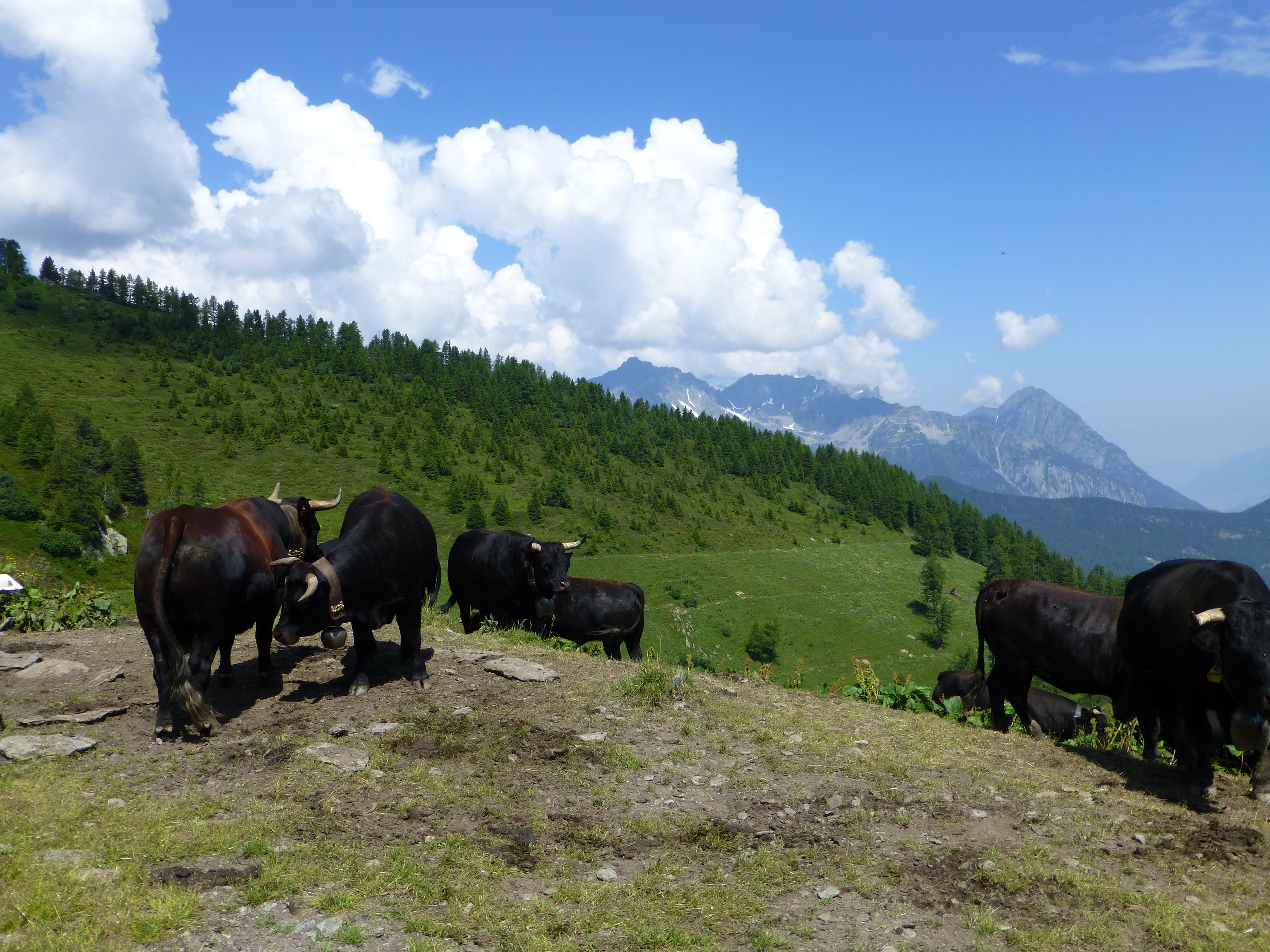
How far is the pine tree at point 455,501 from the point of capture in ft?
479

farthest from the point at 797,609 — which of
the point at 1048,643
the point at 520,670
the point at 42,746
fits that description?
the point at 42,746

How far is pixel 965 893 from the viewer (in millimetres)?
5848

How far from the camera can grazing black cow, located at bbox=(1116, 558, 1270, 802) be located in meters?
7.60

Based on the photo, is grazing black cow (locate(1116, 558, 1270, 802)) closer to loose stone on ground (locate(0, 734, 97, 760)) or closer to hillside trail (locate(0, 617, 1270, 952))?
hillside trail (locate(0, 617, 1270, 952))

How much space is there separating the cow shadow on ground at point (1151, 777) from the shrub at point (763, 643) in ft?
298

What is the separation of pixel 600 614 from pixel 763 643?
3454 inches

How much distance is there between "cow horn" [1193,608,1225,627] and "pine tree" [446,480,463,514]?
143 metres

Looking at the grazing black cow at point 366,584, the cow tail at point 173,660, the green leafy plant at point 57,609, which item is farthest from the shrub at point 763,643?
the cow tail at point 173,660

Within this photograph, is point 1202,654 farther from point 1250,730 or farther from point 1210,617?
point 1210,617

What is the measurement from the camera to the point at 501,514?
472ft

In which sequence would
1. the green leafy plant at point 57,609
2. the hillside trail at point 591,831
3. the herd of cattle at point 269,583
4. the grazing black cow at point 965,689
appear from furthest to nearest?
the green leafy plant at point 57,609
the grazing black cow at point 965,689
the herd of cattle at point 269,583
the hillside trail at point 591,831

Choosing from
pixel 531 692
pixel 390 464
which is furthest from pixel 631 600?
pixel 390 464

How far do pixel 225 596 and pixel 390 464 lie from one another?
157 metres

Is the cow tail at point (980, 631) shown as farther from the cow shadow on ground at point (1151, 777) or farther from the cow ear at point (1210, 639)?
the cow ear at point (1210, 639)
